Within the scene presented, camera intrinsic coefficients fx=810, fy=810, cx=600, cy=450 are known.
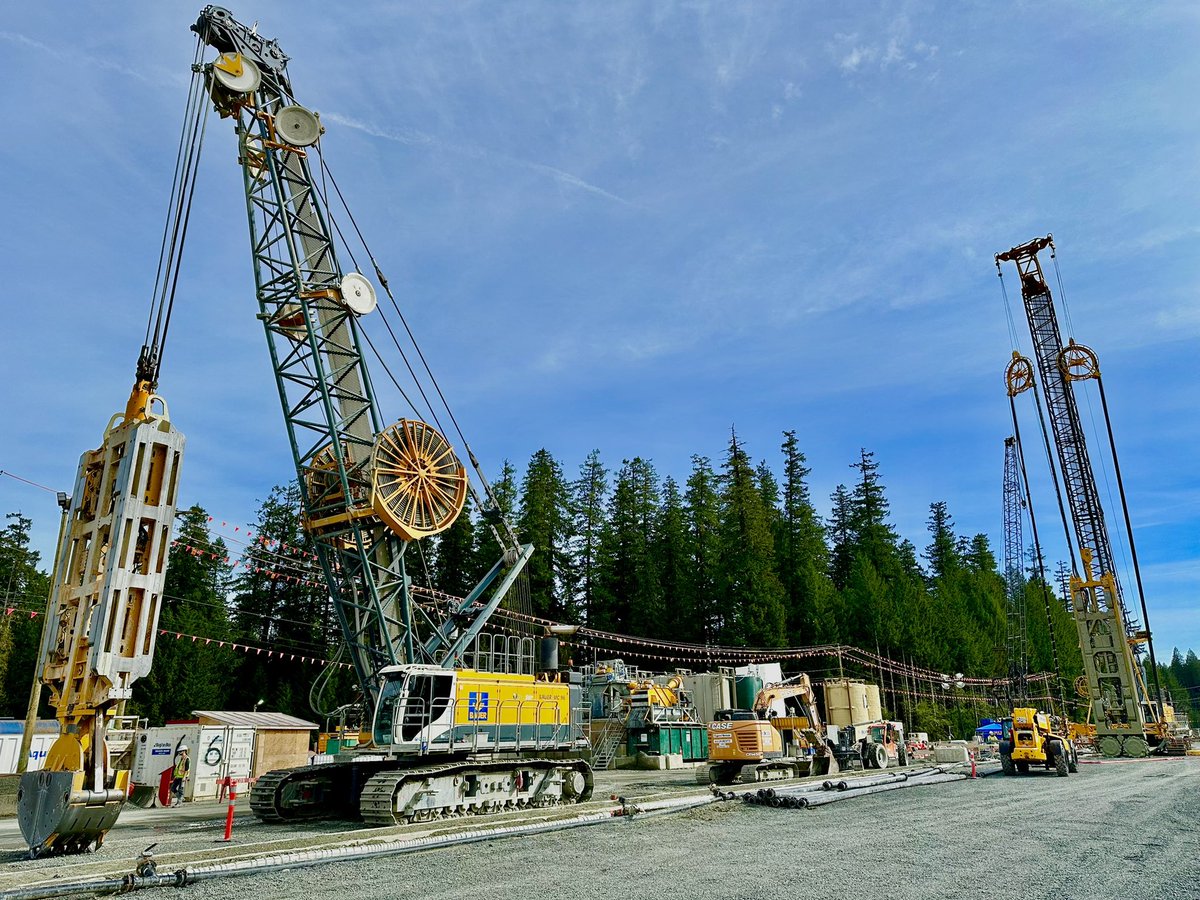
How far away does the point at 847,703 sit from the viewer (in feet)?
139

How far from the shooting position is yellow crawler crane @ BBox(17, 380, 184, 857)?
10461 mm

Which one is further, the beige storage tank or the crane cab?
the beige storage tank

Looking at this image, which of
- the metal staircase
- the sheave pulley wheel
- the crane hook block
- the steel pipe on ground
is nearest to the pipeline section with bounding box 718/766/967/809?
the steel pipe on ground

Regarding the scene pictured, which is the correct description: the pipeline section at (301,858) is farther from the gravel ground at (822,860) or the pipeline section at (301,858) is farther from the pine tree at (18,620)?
the pine tree at (18,620)

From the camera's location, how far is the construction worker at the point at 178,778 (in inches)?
856

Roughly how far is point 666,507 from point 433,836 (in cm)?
5131

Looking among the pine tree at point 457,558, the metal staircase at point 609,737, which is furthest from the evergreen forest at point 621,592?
the metal staircase at point 609,737

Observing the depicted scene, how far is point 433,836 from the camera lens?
11695 millimetres

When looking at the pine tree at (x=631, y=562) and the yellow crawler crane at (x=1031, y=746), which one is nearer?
the yellow crawler crane at (x=1031, y=746)

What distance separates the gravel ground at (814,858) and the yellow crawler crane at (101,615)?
1161 mm

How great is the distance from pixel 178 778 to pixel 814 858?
1850 cm

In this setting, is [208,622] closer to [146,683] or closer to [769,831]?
[146,683]

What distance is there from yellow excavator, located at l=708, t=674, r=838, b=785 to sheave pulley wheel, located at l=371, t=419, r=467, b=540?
979 cm

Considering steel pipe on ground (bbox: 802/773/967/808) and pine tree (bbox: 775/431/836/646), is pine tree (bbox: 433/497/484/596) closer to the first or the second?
pine tree (bbox: 775/431/836/646)
